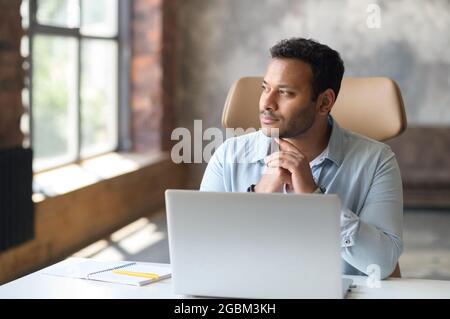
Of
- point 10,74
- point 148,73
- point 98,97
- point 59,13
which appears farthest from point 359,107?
point 148,73

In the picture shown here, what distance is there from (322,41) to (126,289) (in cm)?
573

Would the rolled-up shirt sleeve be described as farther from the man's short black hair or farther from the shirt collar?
the man's short black hair

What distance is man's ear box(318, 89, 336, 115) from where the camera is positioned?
7.43 ft

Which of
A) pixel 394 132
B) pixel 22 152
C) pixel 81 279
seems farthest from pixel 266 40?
pixel 81 279

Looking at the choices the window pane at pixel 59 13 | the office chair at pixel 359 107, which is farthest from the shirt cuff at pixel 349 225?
the window pane at pixel 59 13

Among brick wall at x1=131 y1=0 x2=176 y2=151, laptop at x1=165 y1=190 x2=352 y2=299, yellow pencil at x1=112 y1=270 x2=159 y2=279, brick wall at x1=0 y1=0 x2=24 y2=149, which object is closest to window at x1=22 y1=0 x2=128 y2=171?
brick wall at x1=131 y1=0 x2=176 y2=151

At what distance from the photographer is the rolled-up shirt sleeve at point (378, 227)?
1.93m

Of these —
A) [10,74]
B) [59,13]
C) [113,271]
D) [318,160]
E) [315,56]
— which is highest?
[59,13]

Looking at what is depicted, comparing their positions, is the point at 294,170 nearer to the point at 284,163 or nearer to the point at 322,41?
the point at 284,163

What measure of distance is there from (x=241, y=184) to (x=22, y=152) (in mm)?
2525

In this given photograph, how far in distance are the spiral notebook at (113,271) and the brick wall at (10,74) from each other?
8.77ft

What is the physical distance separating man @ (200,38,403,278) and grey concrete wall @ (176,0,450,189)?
5.02m

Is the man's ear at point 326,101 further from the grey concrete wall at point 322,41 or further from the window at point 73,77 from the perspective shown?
the grey concrete wall at point 322,41

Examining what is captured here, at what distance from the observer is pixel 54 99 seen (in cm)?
557
